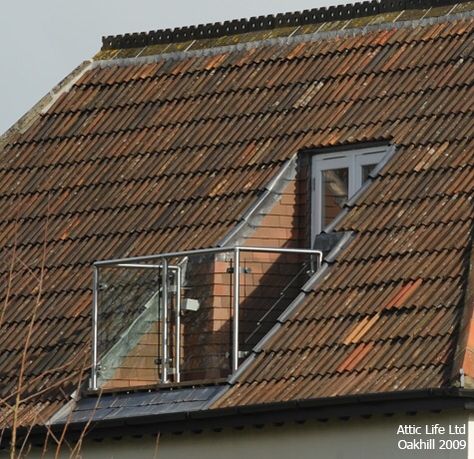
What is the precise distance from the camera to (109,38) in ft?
97.3

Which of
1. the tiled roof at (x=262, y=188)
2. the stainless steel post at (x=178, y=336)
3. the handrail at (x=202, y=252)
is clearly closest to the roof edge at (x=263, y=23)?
the tiled roof at (x=262, y=188)

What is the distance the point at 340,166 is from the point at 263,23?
13.2 feet

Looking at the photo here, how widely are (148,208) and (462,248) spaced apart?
4.90m

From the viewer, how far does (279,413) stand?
68.3 ft

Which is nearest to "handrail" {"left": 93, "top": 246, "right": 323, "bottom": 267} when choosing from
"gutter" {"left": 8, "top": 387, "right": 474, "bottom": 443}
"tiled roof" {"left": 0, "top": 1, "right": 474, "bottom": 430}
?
"tiled roof" {"left": 0, "top": 1, "right": 474, "bottom": 430}

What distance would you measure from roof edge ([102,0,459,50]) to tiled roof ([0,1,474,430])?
1.36 feet

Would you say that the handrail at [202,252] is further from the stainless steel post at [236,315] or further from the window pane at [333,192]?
the window pane at [333,192]

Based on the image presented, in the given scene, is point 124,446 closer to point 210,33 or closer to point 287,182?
point 287,182

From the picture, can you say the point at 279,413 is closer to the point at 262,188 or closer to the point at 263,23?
the point at 262,188

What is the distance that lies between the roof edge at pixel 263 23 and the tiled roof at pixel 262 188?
41 centimetres

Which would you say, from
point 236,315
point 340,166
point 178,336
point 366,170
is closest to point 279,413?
point 236,315

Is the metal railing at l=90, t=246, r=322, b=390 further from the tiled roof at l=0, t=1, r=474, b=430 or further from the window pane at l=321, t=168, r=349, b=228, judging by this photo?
the window pane at l=321, t=168, r=349, b=228

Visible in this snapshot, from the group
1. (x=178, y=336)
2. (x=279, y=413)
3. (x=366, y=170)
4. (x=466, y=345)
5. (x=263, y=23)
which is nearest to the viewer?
(x=466, y=345)

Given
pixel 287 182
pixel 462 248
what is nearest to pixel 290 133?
pixel 287 182
